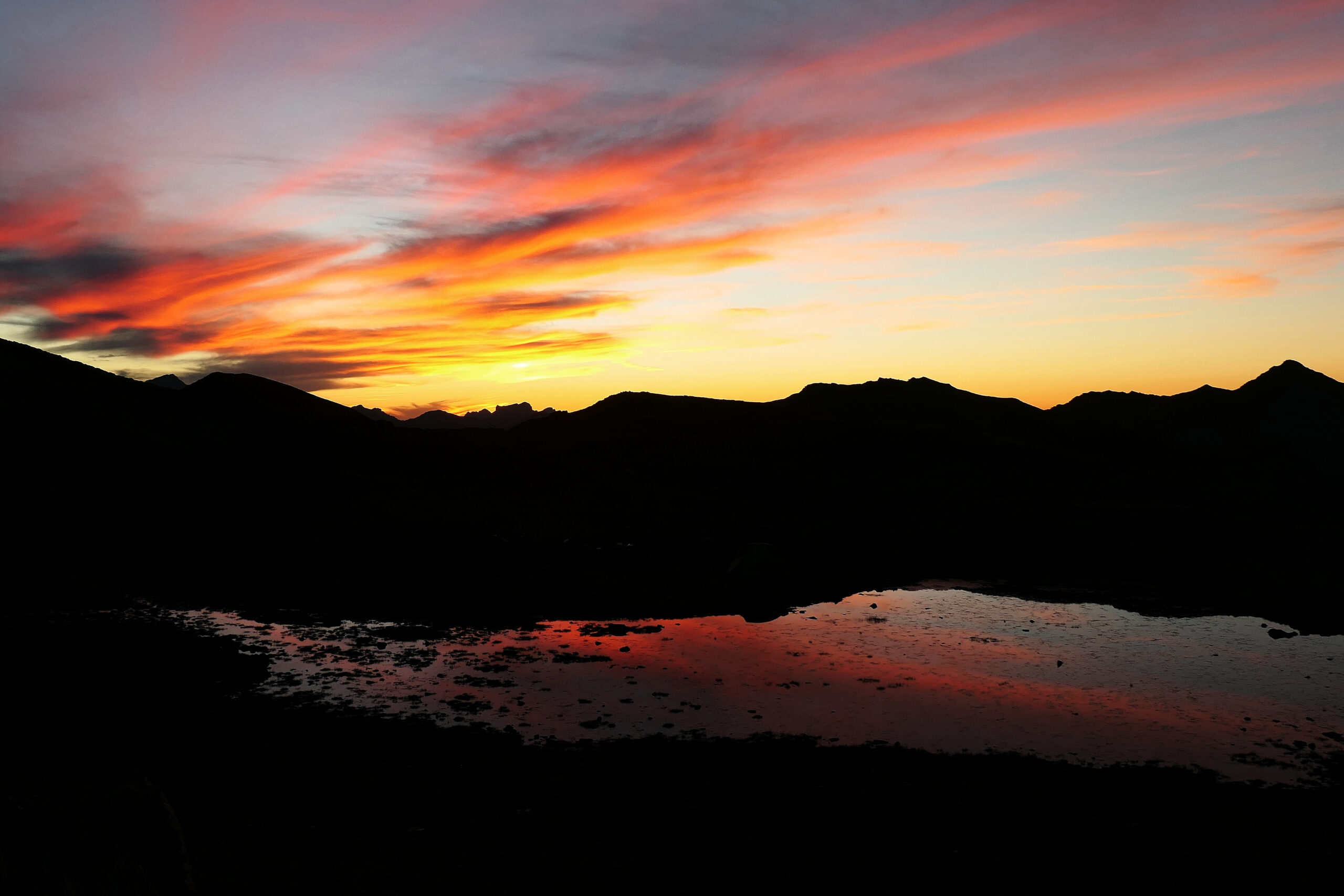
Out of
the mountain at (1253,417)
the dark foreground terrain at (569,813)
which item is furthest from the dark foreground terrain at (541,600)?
the mountain at (1253,417)

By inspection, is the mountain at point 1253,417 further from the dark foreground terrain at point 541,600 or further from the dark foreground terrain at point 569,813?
the dark foreground terrain at point 569,813

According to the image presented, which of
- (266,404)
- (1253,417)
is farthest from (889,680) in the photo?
(1253,417)

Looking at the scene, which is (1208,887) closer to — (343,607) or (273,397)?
(343,607)

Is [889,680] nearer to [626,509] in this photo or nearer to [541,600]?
[541,600]

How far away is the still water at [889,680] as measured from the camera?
77.5 ft

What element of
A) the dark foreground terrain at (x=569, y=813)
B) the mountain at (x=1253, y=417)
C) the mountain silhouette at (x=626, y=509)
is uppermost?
the mountain at (x=1253, y=417)

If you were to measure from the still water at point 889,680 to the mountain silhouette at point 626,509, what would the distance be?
515 cm

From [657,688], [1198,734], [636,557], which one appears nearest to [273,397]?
[636,557]

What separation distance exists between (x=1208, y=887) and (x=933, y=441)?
104 m

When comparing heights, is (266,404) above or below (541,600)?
above

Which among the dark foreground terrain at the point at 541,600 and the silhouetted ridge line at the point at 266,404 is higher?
the silhouetted ridge line at the point at 266,404

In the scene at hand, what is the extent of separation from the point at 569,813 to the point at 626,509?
2295 inches

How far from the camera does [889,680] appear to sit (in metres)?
29.4

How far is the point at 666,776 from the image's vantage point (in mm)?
20312
